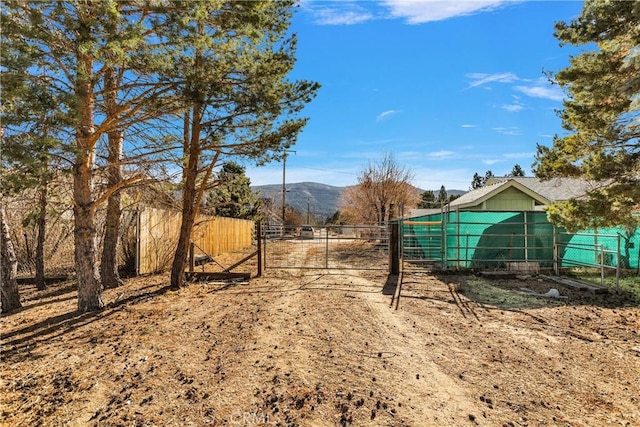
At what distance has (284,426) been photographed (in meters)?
2.78

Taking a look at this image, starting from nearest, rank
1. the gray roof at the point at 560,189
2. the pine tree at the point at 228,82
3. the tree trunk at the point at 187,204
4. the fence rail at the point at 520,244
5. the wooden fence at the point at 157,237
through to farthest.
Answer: the pine tree at the point at 228,82 < the tree trunk at the point at 187,204 < the wooden fence at the point at 157,237 < the fence rail at the point at 520,244 < the gray roof at the point at 560,189

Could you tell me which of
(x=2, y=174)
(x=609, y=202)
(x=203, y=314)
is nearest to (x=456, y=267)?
(x=609, y=202)

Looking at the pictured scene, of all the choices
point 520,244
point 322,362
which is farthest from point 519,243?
point 322,362

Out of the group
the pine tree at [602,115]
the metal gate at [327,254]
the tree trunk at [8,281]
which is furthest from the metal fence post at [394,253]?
the tree trunk at [8,281]

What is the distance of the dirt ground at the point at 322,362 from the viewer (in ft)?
9.79

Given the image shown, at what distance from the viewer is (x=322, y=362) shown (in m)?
3.94

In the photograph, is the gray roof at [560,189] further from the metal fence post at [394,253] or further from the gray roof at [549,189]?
the metal fence post at [394,253]

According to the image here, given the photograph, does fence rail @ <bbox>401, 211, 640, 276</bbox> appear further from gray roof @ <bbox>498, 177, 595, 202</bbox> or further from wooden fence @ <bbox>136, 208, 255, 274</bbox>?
wooden fence @ <bbox>136, 208, 255, 274</bbox>

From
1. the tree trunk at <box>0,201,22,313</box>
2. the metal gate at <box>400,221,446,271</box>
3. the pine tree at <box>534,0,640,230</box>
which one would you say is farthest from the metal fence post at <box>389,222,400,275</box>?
the tree trunk at <box>0,201,22,313</box>

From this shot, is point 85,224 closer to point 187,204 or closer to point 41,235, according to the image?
point 187,204

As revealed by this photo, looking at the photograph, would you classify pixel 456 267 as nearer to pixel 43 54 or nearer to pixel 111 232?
pixel 111 232

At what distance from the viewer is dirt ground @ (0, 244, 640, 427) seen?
9.79ft

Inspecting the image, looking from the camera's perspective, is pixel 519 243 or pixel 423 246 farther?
pixel 423 246

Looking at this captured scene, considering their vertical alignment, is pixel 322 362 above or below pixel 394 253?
below
